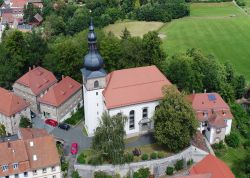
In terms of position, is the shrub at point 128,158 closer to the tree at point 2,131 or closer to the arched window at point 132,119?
the arched window at point 132,119

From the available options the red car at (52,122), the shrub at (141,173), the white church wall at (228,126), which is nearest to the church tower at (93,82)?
the red car at (52,122)

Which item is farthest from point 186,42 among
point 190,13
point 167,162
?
point 167,162

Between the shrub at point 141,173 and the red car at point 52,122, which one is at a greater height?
the red car at point 52,122

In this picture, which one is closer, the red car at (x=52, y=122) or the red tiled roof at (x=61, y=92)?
the red car at (x=52, y=122)

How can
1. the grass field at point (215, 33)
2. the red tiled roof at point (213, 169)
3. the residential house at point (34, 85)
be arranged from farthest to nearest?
the grass field at point (215, 33) → the residential house at point (34, 85) → the red tiled roof at point (213, 169)

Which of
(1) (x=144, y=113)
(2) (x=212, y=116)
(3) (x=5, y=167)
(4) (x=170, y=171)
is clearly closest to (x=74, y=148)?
(3) (x=5, y=167)

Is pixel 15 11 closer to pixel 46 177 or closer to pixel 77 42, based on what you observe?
pixel 77 42

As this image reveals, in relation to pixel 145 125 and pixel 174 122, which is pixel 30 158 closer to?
pixel 145 125
